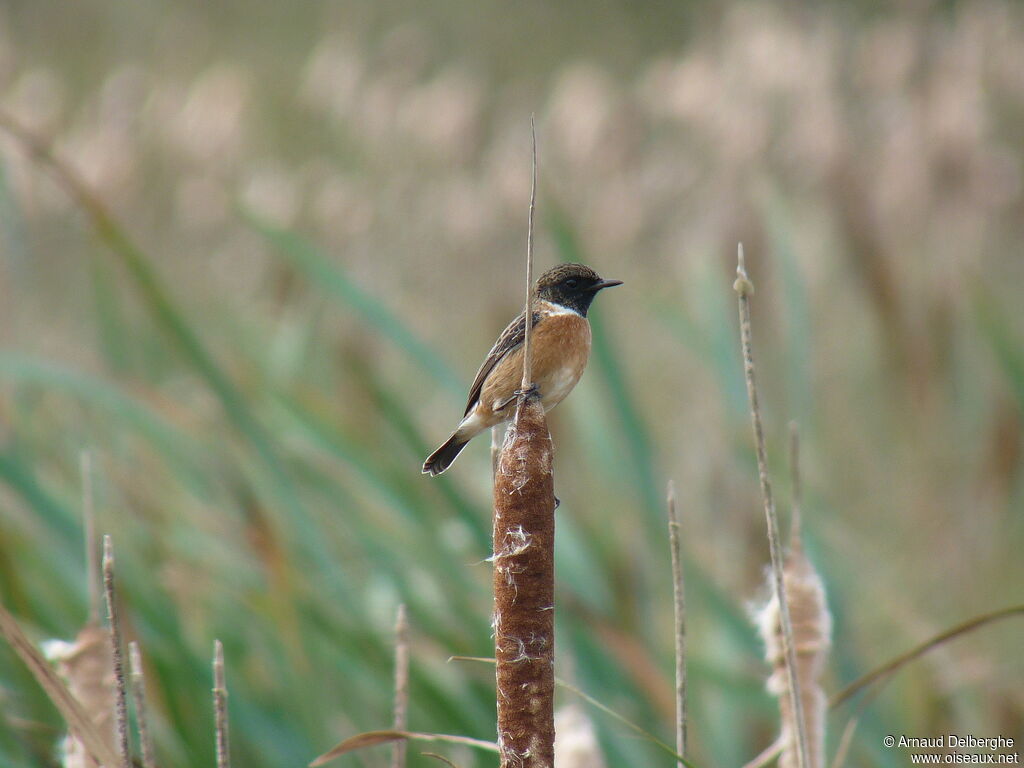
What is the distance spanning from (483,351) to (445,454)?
2835 mm

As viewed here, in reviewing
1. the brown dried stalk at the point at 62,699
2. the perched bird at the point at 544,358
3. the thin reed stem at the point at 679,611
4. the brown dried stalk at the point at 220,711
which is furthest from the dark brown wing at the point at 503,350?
the brown dried stalk at the point at 62,699

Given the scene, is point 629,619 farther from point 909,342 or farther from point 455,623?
point 909,342

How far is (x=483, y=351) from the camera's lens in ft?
14.1

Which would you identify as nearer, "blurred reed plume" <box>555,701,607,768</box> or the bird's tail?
the bird's tail

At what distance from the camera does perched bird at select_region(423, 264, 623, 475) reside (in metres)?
1.42

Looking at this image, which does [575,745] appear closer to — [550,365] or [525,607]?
[550,365]

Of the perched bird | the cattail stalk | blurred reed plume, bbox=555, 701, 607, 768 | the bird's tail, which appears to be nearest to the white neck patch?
the perched bird

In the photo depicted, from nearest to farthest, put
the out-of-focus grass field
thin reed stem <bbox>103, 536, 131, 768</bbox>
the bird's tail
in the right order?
thin reed stem <bbox>103, 536, 131, 768</bbox> < the bird's tail < the out-of-focus grass field

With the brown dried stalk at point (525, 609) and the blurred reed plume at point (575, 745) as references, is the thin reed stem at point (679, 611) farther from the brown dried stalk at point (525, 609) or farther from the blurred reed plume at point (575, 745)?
the blurred reed plume at point (575, 745)

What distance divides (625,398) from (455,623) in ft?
2.23

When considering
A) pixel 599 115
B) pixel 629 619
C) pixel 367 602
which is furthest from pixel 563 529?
pixel 599 115

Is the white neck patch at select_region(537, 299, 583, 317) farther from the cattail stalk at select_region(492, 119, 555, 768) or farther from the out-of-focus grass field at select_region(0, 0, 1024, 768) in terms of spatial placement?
the cattail stalk at select_region(492, 119, 555, 768)

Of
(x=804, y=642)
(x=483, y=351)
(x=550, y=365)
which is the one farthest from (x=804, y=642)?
(x=483, y=351)

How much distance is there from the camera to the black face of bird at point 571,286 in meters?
1.46
